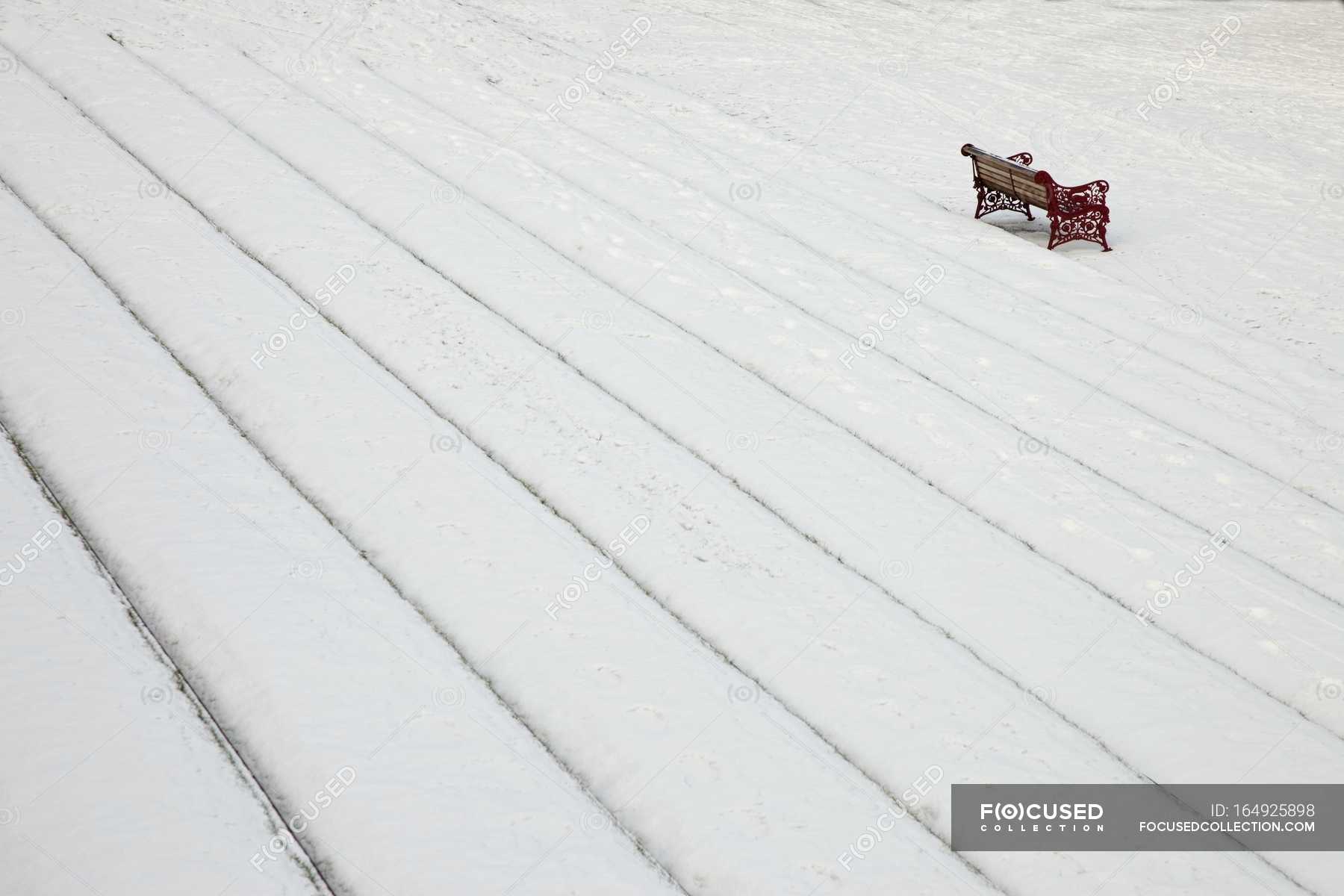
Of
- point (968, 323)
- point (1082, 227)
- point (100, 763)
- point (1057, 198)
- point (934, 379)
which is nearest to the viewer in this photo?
point (100, 763)

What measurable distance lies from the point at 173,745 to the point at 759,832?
252cm

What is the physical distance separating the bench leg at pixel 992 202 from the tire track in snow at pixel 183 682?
8.47 m

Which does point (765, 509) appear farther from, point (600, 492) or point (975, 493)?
point (975, 493)

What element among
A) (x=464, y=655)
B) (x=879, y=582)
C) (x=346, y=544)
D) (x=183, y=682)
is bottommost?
(x=879, y=582)

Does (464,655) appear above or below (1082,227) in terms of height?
above

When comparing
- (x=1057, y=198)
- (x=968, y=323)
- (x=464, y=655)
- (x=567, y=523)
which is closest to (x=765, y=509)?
(x=567, y=523)

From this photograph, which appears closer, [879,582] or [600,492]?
[879,582]

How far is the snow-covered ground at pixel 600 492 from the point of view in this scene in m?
4.30

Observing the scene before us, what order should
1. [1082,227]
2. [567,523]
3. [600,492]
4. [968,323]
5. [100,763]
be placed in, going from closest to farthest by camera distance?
[100,763], [567,523], [600,492], [968,323], [1082,227]

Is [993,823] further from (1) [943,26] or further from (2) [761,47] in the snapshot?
(1) [943,26]

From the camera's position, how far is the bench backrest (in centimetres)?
957

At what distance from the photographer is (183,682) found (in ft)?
15.2

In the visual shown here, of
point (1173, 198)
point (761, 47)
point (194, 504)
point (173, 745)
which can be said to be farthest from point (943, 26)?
point (173, 745)

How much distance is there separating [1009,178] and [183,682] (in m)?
8.41
